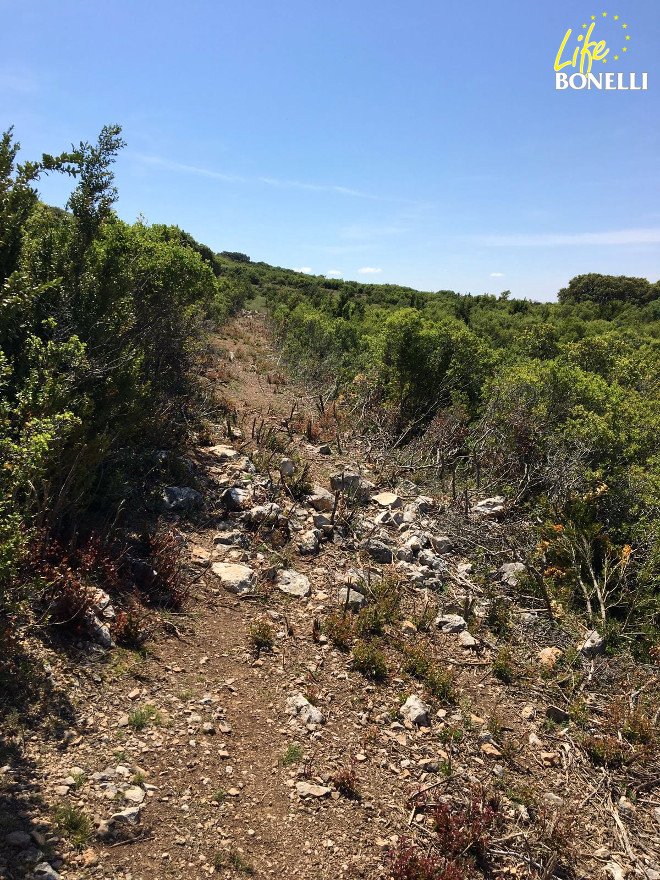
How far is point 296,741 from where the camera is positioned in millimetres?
4047

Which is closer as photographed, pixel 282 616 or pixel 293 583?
pixel 282 616

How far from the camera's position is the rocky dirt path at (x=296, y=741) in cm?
299

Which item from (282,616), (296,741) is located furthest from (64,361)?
(296,741)

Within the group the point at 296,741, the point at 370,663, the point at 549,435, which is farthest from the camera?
the point at 549,435

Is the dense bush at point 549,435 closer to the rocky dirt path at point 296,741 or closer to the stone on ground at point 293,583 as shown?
the rocky dirt path at point 296,741

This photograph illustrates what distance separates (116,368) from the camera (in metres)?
5.36

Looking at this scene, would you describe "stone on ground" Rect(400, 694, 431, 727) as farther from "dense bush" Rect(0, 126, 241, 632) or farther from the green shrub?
"dense bush" Rect(0, 126, 241, 632)

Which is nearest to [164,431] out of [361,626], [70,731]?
[361,626]

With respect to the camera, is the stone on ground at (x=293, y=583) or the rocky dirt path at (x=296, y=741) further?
the stone on ground at (x=293, y=583)

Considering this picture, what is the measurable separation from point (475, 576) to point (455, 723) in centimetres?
259

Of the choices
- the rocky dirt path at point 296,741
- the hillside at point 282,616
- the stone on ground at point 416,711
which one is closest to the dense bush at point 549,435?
the hillside at point 282,616

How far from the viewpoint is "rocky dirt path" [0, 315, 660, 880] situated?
9.82 ft

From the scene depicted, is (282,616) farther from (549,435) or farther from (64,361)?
(549,435)

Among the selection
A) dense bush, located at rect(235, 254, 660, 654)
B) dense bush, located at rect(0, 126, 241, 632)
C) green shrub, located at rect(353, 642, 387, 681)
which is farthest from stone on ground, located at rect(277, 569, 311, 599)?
dense bush, located at rect(235, 254, 660, 654)
